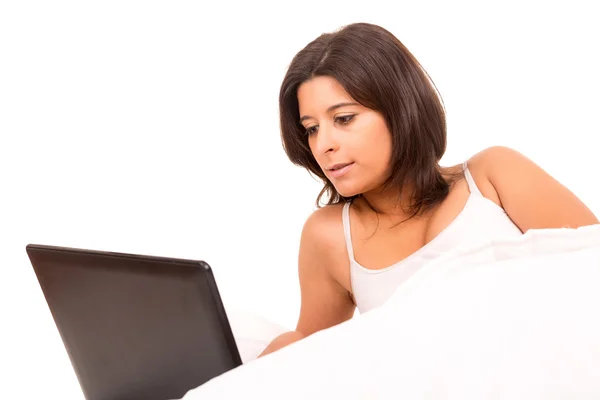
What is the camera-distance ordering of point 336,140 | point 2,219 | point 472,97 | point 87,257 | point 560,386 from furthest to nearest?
1. point 472,97
2. point 2,219
3. point 336,140
4. point 87,257
5. point 560,386

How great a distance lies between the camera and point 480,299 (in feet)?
3.89

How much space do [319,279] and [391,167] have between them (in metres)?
0.49

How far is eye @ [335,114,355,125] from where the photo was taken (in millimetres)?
1890

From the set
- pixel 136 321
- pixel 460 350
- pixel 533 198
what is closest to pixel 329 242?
pixel 533 198

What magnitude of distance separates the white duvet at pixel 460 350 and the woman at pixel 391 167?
591mm

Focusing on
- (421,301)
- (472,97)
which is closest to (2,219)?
(472,97)

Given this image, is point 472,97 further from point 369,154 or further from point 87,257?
point 87,257

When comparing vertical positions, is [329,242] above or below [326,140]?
below

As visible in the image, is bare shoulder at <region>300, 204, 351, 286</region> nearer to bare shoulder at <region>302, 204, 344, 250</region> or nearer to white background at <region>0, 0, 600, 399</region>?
bare shoulder at <region>302, 204, 344, 250</region>

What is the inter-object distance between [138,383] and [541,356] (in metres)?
0.75

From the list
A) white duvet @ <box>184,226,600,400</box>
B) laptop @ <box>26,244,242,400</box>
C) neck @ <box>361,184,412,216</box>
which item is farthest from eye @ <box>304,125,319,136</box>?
white duvet @ <box>184,226,600,400</box>

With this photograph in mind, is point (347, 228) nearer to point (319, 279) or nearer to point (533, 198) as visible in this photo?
point (319, 279)

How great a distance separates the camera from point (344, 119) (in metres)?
1.90

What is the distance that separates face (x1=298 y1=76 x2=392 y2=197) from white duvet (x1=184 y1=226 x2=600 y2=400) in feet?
2.40
